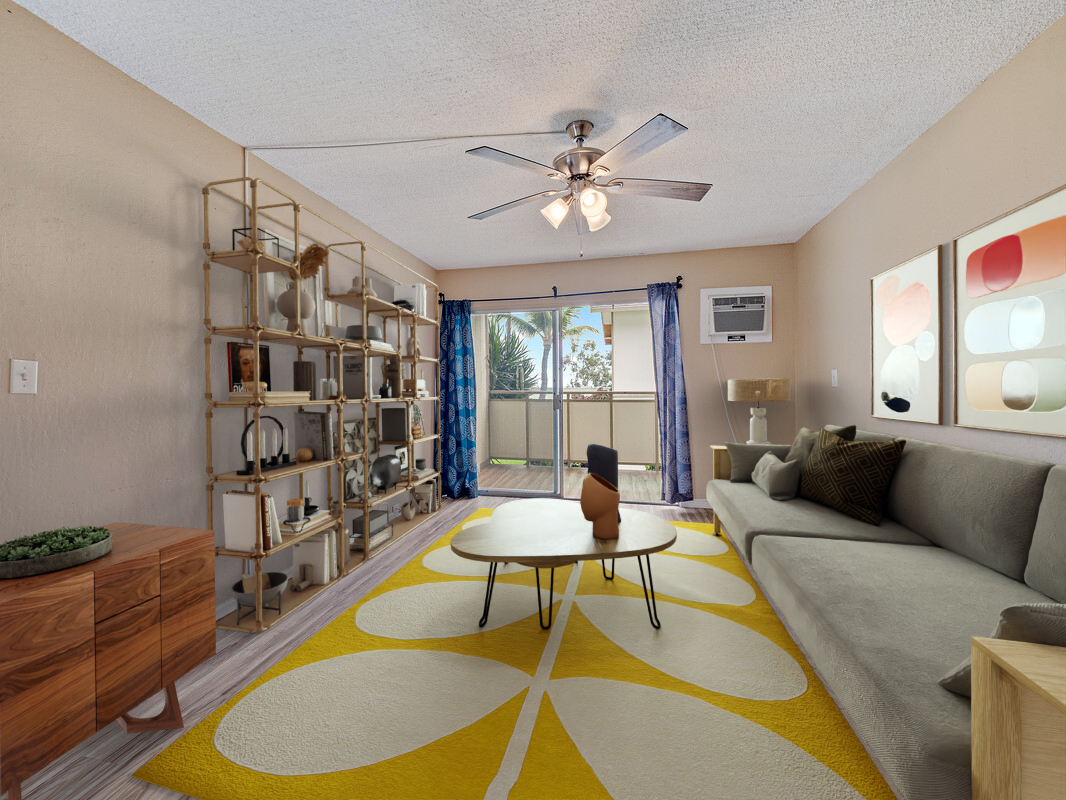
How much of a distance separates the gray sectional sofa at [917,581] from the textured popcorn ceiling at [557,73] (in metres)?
1.68

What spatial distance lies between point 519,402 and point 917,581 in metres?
4.84

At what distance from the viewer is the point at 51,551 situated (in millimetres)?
1305

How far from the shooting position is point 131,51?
1840 millimetres

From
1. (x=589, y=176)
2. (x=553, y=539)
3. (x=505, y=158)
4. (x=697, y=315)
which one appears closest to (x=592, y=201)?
(x=589, y=176)

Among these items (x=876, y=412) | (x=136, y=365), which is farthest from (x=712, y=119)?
(x=136, y=365)

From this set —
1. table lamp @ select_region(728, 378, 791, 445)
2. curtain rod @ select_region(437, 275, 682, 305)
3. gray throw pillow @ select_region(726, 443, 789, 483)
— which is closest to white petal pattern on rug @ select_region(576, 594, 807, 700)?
gray throw pillow @ select_region(726, 443, 789, 483)

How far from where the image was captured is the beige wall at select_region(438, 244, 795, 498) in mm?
4402

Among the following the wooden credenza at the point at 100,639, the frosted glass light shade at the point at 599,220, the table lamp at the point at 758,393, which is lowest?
the wooden credenza at the point at 100,639

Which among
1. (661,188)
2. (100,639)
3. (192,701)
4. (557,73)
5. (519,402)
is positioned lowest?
(192,701)

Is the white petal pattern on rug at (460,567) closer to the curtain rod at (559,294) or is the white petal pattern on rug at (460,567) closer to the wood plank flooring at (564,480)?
the wood plank flooring at (564,480)

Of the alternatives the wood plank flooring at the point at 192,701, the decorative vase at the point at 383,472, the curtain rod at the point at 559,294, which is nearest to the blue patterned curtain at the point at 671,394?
the curtain rod at the point at 559,294

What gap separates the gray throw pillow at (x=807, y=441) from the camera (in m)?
2.81

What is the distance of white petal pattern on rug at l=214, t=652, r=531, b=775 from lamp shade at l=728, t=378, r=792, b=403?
3008mm

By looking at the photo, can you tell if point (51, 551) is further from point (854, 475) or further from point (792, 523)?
point (854, 475)
